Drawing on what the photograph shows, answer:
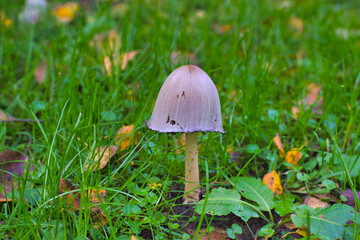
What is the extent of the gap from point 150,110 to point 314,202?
110 centimetres

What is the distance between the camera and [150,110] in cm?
220

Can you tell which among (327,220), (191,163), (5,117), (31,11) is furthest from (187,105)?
(31,11)

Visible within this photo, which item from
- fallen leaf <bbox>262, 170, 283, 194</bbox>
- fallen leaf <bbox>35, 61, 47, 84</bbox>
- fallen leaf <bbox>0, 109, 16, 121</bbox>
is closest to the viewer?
fallen leaf <bbox>262, 170, 283, 194</bbox>

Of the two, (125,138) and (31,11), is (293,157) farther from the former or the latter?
(31,11)

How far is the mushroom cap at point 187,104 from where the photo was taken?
1535 mm

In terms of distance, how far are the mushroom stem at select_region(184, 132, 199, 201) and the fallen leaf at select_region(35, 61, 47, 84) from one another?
1.76m

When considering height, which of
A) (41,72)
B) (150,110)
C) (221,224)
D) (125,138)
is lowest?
(221,224)

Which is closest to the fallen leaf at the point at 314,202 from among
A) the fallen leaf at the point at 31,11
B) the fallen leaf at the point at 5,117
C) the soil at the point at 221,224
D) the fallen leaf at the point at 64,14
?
the soil at the point at 221,224

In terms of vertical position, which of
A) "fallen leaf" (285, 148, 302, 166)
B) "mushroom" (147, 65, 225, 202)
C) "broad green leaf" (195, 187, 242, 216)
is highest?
"mushroom" (147, 65, 225, 202)

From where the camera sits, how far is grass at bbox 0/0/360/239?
1608 mm

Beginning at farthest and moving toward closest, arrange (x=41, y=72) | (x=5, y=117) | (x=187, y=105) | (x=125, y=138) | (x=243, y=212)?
(x=41, y=72)
(x=5, y=117)
(x=125, y=138)
(x=243, y=212)
(x=187, y=105)

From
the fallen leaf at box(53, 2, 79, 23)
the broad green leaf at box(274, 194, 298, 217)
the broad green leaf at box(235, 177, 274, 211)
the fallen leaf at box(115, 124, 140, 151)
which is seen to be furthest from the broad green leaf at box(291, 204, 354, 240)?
the fallen leaf at box(53, 2, 79, 23)

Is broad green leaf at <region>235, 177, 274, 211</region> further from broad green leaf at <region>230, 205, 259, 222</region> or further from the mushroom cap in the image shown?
the mushroom cap

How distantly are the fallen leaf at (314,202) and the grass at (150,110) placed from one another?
112mm
